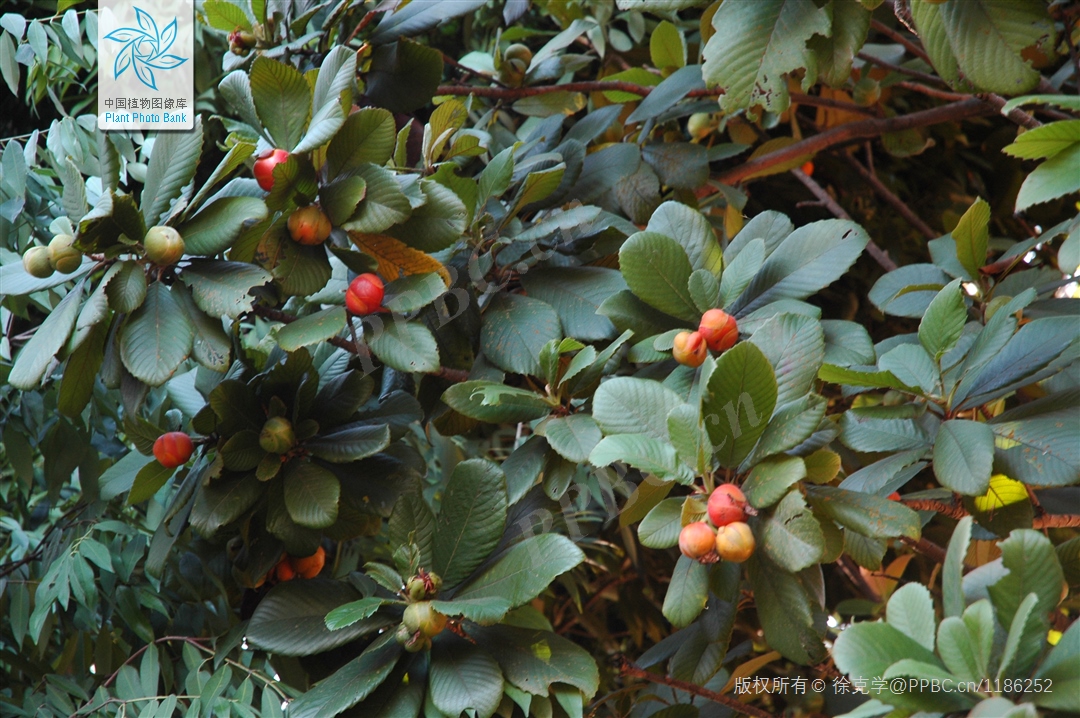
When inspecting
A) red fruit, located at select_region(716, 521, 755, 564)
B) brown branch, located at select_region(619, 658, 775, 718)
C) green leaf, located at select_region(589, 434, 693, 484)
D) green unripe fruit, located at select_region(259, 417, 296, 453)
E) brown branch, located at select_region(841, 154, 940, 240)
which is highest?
green leaf, located at select_region(589, 434, 693, 484)

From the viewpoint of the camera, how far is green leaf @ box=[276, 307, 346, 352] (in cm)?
90

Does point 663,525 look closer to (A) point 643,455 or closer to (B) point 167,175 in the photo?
(A) point 643,455

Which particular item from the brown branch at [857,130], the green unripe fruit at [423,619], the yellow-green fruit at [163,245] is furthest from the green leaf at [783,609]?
the brown branch at [857,130]

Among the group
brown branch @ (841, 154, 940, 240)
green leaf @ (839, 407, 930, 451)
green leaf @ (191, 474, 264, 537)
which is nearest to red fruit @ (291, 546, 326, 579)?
green leaf @ (191, 474, 264, 537)

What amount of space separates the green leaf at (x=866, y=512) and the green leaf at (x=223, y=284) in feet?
1.93

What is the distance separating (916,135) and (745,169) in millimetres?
347

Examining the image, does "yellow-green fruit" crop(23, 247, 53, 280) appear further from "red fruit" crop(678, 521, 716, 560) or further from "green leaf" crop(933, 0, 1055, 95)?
"green leaf" crop(933, 0, 1055, 95)

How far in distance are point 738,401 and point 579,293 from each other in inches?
13.4

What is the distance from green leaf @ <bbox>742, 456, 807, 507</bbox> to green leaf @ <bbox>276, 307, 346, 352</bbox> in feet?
1.45

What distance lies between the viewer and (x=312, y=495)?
98 cm

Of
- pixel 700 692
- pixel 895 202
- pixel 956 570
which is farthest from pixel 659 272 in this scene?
pixel 895 202

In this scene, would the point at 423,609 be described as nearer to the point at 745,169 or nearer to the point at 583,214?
the point at 583,214

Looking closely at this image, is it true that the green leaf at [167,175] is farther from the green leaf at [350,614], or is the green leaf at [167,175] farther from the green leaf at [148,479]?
the green leaf at [350,614]

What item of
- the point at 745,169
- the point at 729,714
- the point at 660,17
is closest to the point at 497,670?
the point at 729,714
